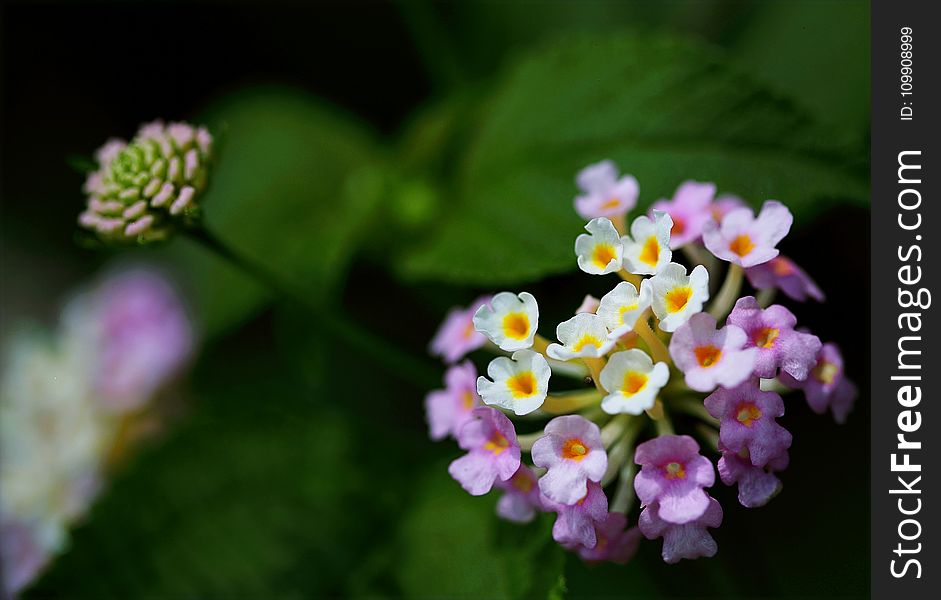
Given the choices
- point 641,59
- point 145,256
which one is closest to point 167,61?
point 145,256

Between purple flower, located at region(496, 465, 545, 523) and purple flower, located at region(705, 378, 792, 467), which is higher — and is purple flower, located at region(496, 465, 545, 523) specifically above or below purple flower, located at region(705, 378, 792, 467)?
below

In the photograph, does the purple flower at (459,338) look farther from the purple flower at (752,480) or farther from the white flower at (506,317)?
the purple flower at (752,480)

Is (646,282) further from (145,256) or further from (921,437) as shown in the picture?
(145,256)

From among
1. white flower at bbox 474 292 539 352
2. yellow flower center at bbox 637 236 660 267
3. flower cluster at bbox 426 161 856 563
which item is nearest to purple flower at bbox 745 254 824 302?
flower cluster at bbox 426 161 856 563

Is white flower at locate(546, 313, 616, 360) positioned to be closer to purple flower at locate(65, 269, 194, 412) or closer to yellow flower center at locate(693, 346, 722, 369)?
yellow flower center at locate(693, 346, 722, 369)

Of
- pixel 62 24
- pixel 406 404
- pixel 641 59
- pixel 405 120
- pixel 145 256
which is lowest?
pixel 406 404

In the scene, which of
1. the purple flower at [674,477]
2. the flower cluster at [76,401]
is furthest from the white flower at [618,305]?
the flower cluster at [76,401]
